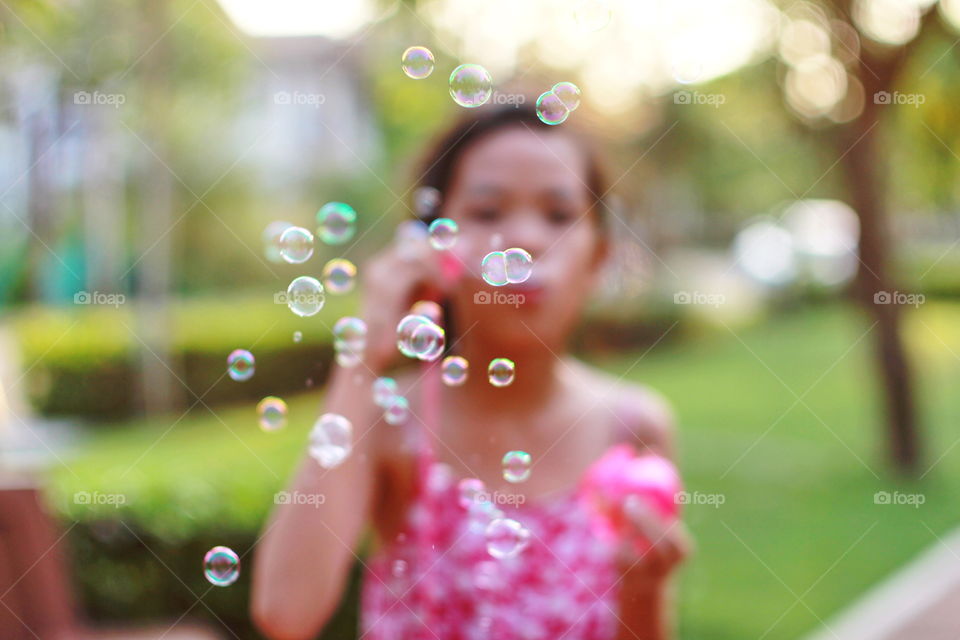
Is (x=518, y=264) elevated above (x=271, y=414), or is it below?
above

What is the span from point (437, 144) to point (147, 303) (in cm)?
834

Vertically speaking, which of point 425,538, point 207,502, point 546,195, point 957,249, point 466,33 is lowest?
point 207,502

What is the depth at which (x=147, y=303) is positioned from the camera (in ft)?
31.3

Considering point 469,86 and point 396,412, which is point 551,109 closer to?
point 469,86

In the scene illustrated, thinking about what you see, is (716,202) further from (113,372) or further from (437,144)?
(437,144)

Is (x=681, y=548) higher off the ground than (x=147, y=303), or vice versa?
(x=147, y=303)

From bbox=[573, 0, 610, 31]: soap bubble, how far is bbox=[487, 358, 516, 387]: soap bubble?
101 cm

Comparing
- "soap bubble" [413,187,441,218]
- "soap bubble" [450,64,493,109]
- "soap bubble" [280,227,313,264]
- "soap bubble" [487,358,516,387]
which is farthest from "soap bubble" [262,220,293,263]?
"soap bubble" [487,358,516,387]

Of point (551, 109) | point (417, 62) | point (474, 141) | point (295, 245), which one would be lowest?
point (295, 245)

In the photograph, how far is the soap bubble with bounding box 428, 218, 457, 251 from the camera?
170cm

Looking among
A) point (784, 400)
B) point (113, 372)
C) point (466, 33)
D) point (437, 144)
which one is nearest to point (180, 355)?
point (113, 372)

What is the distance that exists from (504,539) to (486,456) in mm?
148

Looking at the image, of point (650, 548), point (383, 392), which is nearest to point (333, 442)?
point (383, 392)

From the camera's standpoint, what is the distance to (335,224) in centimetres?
212
